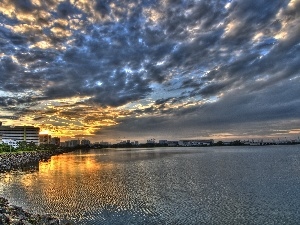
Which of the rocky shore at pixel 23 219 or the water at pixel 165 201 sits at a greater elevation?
the rocky shore at pixel 23 219

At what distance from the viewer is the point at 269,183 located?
57.6 m

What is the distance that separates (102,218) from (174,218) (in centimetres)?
854

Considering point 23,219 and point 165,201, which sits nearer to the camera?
point 23,219

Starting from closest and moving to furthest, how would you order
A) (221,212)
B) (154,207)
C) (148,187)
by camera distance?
(221,212), (154,207), (148,187)

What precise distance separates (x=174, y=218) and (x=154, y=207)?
569cm

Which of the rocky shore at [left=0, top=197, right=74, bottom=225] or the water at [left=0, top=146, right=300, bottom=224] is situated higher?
the rocky shore at [left=0, top=197, right=74, bottom=225]

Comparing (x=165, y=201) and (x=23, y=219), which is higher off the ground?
(x=23, y=219)

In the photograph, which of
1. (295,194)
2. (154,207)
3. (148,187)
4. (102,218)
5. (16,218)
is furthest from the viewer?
(148,187)

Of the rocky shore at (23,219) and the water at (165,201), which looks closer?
the rocky shore at (23,219)

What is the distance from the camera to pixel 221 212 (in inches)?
1407

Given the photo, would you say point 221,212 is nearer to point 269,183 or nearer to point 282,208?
point 282,208

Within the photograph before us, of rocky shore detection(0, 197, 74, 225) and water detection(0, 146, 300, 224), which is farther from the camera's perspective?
water detection(0, 146, 300, 224)

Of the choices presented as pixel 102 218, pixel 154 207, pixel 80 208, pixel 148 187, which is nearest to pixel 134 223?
pixel 102 218

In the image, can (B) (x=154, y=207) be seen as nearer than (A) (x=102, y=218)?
No
